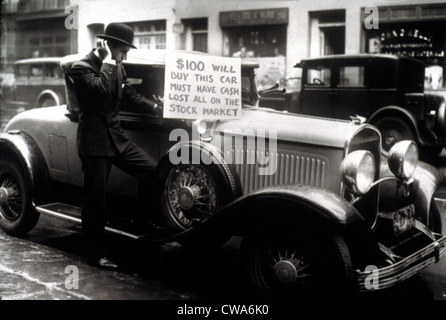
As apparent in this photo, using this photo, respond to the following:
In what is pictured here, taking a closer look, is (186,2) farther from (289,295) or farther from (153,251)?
(289,295)

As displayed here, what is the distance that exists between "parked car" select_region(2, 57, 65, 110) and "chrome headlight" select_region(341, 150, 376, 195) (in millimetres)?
10900

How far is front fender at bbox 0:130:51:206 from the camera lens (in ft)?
14.0

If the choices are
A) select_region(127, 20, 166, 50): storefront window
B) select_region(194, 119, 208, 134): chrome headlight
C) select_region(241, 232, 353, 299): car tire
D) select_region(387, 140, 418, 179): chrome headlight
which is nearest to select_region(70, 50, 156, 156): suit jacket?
select_region(194, 119, 208, 134): chrome headlight

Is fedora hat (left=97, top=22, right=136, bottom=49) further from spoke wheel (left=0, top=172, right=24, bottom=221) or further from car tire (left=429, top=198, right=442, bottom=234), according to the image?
car tire (left=429, top=198, right=442, bottom=234)

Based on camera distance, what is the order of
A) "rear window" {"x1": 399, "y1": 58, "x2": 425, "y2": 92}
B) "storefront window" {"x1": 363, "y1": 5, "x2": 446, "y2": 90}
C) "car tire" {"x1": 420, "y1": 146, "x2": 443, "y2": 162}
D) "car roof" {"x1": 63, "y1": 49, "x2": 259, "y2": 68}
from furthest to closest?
"storefront window" {"x1": 363, "y1": 5, "x2": 446, "y2": 90}
"rear window" {"x1": 399, "y1": 58, "x2": 425, "y2": 92}
"car tire" {"x1": 420, "y1": 146, "x2": 443, "y2": 162}
"car roof" {"x1": 63, "y1": 49, "x2": 259, "y2": 68}

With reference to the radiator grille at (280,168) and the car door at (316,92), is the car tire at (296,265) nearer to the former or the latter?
the radiator grille at (280,168)

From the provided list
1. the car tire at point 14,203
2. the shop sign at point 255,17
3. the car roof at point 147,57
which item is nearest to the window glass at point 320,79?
the shop sign at point 255,17

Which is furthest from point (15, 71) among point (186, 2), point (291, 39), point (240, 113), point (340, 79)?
point (240, 113)

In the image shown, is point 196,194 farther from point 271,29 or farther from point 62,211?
point 271,29

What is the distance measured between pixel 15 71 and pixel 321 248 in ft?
43.9

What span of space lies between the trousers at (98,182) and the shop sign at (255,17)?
8771 mm

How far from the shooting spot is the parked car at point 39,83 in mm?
13180

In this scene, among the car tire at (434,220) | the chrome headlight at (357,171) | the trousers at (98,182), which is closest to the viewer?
the chrome headlight at (357,171)

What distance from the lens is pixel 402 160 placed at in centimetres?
325
